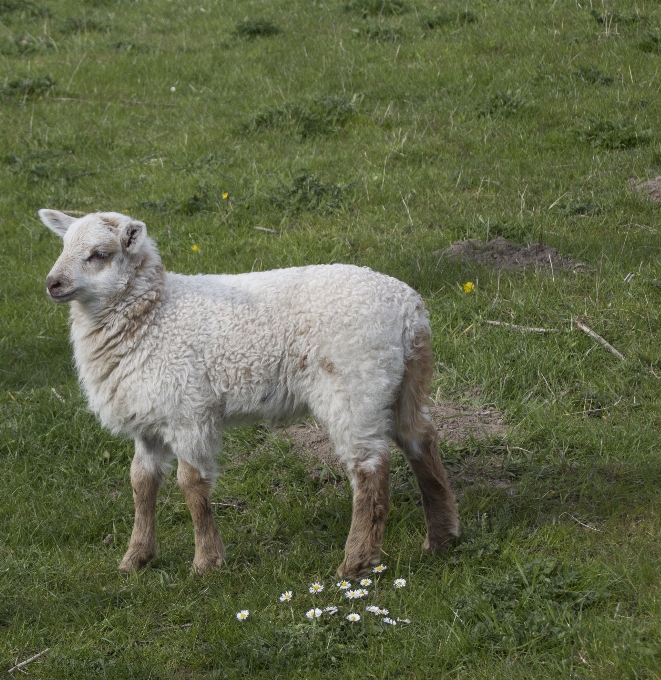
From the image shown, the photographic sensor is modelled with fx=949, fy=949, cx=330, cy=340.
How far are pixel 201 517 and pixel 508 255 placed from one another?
10.8 ft

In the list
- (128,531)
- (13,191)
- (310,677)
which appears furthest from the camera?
(13,191)

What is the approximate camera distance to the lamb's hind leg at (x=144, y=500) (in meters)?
4.65

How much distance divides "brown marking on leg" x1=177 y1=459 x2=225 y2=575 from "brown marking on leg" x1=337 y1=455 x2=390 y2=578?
0.63 metres

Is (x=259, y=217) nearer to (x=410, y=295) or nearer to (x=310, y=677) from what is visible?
(x=410, y=295)

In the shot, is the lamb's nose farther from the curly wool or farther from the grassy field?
the grassy field

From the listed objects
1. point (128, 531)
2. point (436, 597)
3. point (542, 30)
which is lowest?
point (128, 531)

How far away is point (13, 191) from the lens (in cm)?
845

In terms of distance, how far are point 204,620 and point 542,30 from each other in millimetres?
8093

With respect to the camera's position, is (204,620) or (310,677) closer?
(310,677)

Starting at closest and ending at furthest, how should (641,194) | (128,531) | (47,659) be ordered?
(47,659) → (128,531) → (641,194)

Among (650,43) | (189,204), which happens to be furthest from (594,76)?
(189,204)

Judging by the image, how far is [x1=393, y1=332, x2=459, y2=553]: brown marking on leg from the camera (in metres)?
4.44

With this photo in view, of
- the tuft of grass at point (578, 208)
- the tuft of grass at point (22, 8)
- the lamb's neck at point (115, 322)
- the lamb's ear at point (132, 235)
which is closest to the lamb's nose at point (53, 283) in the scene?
the lamb's neck at point (115, 322)

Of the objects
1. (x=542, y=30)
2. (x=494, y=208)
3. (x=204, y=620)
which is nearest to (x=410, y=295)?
(x=204, y=620)
